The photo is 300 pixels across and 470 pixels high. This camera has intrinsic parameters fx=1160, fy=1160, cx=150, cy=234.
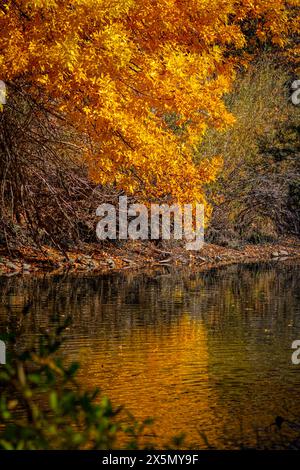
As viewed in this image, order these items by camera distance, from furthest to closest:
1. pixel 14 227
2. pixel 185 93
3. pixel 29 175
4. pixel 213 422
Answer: pixel 14 227 < pixel 29 175 < pixel 185 93 < pixel 213 422

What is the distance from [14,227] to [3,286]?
4183 mm

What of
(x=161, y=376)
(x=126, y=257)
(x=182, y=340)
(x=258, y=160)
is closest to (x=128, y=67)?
(x=182, y=340)

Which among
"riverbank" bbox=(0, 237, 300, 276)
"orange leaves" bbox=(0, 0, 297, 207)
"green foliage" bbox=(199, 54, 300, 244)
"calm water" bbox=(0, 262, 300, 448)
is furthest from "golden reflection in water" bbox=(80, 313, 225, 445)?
"green foliage" bbox=(199, 54, 300, 244)

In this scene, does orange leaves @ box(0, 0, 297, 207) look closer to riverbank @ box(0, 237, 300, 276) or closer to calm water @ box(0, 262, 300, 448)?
calm water @ box(0, 262, 300, 448)

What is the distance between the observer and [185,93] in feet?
69.4

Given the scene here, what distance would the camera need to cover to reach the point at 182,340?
17.2m

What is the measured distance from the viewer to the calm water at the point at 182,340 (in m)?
12.3

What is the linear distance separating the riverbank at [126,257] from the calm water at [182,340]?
2.12 meters

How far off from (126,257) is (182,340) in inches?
627

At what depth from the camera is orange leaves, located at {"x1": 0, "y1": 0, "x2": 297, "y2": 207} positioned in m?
17.7

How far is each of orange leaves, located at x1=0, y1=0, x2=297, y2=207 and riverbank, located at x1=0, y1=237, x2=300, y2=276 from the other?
252 inches

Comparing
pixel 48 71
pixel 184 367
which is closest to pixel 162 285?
pixel 48 71
